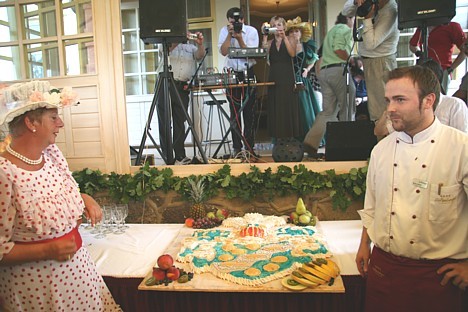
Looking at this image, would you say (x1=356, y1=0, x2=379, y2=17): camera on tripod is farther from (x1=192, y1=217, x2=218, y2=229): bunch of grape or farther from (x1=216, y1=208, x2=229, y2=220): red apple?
(x1=192, y1=217, x2=218, y2=229): bunch of grape

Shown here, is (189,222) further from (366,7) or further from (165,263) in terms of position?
(366,7)

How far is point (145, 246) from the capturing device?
92.3 inches

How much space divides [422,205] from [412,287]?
0.32 m

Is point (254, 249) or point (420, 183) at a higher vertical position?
point (420, 183)

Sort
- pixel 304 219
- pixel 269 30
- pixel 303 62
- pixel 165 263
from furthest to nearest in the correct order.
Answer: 1. pixel 303 62
2. pixel 269 30
3. pixel 304 219
4. pixel 165 263

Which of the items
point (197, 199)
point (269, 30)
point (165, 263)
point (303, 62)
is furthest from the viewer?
point (303, 62)

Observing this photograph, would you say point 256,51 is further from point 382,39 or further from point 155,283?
point 155,283

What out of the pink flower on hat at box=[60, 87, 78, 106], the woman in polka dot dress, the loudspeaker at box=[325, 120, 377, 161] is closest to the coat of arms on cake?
the woman in polka dot dress

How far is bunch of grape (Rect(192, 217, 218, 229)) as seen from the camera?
2590mm

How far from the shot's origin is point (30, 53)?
326 cm

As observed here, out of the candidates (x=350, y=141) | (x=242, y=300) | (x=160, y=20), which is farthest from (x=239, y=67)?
(x=242, y=300)

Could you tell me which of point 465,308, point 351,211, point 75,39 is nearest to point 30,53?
point 75,39

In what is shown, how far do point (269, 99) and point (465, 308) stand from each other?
2.59 meters

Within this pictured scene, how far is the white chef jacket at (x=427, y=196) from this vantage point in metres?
1.40
